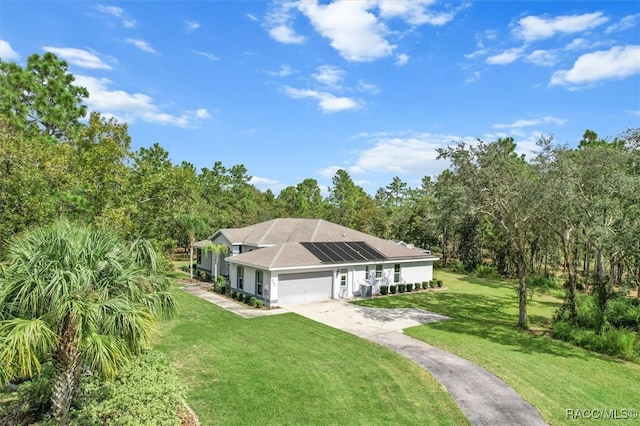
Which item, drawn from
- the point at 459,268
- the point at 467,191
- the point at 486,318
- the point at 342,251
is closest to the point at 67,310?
the point at 467,191

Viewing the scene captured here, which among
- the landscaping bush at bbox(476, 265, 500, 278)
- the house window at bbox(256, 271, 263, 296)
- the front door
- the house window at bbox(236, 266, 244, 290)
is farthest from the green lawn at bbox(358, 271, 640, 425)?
the landscaping bush at bbox(476, 265, 500, 278)

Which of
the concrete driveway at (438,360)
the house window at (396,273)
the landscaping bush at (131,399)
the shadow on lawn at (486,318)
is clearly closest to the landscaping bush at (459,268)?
the shadow on lawn at (486,318)

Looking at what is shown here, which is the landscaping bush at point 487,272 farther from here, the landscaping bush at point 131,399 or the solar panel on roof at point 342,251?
the landscaping bush at point 131,399

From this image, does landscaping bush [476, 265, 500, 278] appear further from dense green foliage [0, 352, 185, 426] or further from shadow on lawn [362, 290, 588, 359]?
dense green foliage [0, 352, 185, 426]

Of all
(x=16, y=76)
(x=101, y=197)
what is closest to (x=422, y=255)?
(x=101, y=197)

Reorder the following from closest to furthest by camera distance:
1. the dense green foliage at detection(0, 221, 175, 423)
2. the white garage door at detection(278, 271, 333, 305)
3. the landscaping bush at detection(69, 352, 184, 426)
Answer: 1. the dense green foliage at detection(0, 221, 175, 423)
2. the landscaping bush at detection(69, 352, 184, 426)
3. the white garage door at detection(278, 271, 333, 305)

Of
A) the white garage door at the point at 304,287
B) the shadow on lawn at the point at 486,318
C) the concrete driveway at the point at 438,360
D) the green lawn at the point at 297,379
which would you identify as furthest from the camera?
the white garage door at the point at 304,287
